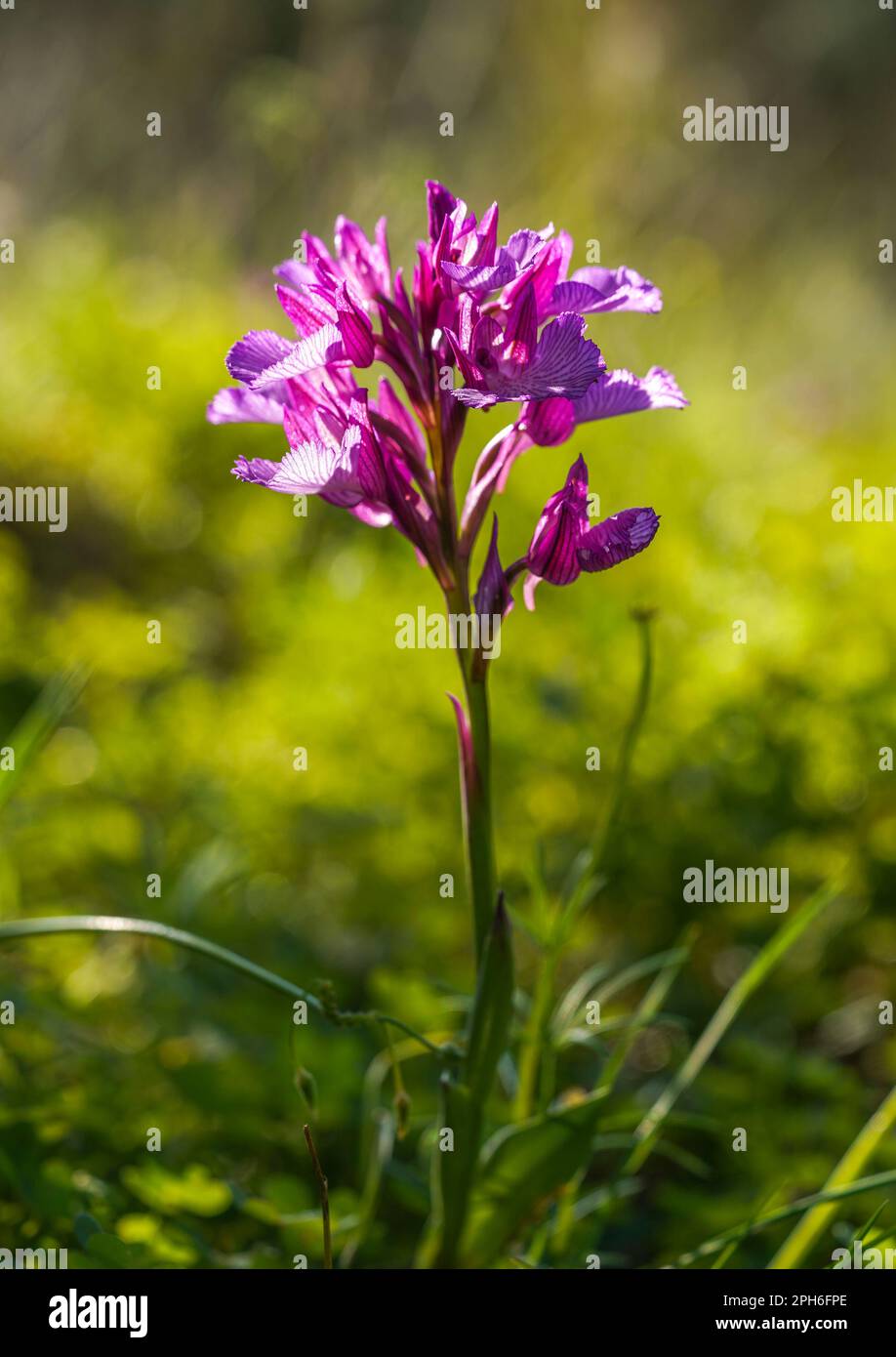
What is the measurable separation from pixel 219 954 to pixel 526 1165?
0.35 metres

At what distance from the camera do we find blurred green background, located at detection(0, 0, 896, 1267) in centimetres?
135

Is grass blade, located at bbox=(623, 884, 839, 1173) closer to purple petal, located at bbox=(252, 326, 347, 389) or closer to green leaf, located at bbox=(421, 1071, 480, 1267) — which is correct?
green leaf, located at bbox=(421, 1071, 480, 1267)

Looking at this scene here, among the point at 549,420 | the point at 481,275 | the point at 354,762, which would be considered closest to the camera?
the point at 481,275

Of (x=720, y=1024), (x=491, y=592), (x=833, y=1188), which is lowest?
(x=833, y=1188)

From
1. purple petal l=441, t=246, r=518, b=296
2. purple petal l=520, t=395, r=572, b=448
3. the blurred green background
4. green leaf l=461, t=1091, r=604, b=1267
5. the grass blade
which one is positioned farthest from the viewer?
the blurred green background

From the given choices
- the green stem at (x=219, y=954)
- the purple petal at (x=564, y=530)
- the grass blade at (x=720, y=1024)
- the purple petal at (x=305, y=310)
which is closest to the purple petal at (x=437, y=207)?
the purple petal at (x=305, y=310)

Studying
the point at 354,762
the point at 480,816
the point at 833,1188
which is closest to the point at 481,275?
the point at 480,816

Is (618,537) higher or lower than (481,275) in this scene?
lower

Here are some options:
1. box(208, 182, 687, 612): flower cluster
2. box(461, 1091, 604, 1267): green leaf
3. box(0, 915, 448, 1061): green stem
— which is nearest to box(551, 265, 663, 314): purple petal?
box(208, 182, 687, 612): flower cluster

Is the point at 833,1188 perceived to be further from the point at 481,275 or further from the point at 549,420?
the point at 481,275

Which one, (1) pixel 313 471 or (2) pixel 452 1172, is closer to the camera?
(1) pixel 313 471

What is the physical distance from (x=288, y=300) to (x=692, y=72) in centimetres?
723

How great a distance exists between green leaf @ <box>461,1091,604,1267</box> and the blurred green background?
170 millimetres

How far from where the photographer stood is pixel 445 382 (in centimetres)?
91
